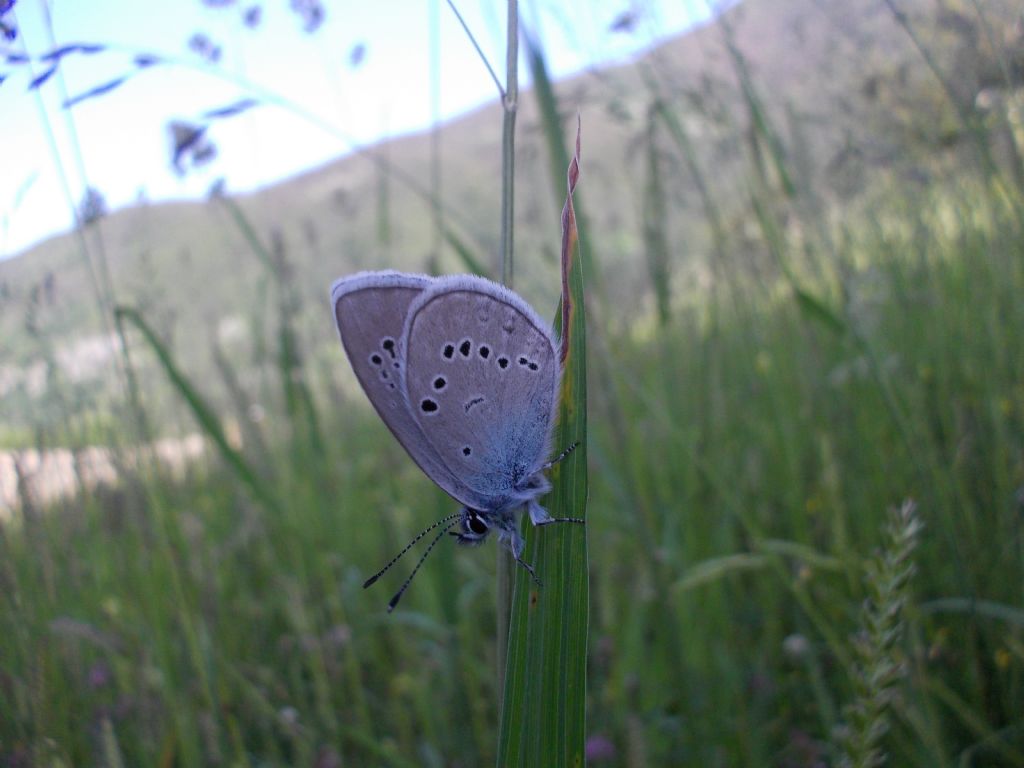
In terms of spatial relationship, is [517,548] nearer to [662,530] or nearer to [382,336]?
[382,336]

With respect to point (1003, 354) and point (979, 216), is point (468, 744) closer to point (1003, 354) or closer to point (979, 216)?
point (1003, 354)

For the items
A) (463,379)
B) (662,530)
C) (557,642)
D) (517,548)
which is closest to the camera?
(557,642)

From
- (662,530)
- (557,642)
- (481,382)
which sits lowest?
(662,530)

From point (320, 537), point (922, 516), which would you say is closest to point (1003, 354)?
point (922, 516)

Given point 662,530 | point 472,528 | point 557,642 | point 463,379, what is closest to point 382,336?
point 463,379

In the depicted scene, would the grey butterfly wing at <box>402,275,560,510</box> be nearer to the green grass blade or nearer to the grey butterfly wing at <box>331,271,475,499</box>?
the grey butterfly wing at <box>331,271,475,499</box>

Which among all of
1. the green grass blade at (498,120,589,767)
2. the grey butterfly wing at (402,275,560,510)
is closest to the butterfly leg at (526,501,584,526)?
the green grass blade at (498,120,589,767)

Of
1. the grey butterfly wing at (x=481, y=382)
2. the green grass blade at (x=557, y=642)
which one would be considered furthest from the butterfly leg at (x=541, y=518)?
the grey butterfly wing at (x=481, y=382)

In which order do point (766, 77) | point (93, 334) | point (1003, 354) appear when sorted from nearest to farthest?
point (1003, 354) < point (93, 334) < point (766, 77)
